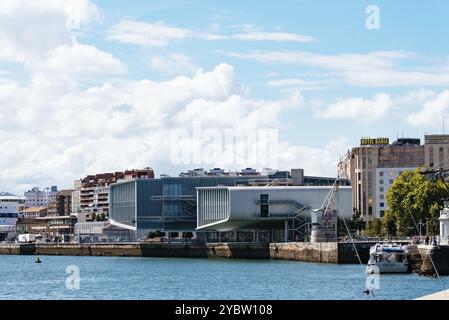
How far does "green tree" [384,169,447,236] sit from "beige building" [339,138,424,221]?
44997 mm

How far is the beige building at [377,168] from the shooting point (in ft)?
578

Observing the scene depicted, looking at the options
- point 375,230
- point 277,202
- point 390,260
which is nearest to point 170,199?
point 277,202

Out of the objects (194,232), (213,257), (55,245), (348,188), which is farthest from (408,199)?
(55,245)

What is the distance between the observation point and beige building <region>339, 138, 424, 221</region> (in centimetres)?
17625

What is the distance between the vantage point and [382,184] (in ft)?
578

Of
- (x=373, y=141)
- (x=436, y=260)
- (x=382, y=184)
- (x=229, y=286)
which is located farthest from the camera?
(x=373, y=141)

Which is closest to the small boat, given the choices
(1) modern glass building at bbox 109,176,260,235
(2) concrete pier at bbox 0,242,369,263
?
(2) concrete pier at bbox 0,242,369,263

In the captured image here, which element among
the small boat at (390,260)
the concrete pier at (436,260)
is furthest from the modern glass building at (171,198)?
the concrete pier at (436,260)

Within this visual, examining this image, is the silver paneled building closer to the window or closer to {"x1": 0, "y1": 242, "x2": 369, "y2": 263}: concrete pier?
the window

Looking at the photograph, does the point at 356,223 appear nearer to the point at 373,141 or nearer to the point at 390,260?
the point at 373,141

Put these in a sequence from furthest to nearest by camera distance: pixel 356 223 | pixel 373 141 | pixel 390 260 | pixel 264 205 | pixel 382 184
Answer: pixel 373 141 < pixel 382 184 < pixel 356 223 < pixel 264 205 < pixel 390 260

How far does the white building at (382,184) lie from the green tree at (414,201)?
146 ft

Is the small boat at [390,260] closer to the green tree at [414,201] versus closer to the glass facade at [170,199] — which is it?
the green tree at [414,201]

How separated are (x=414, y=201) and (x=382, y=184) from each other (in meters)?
53.4
